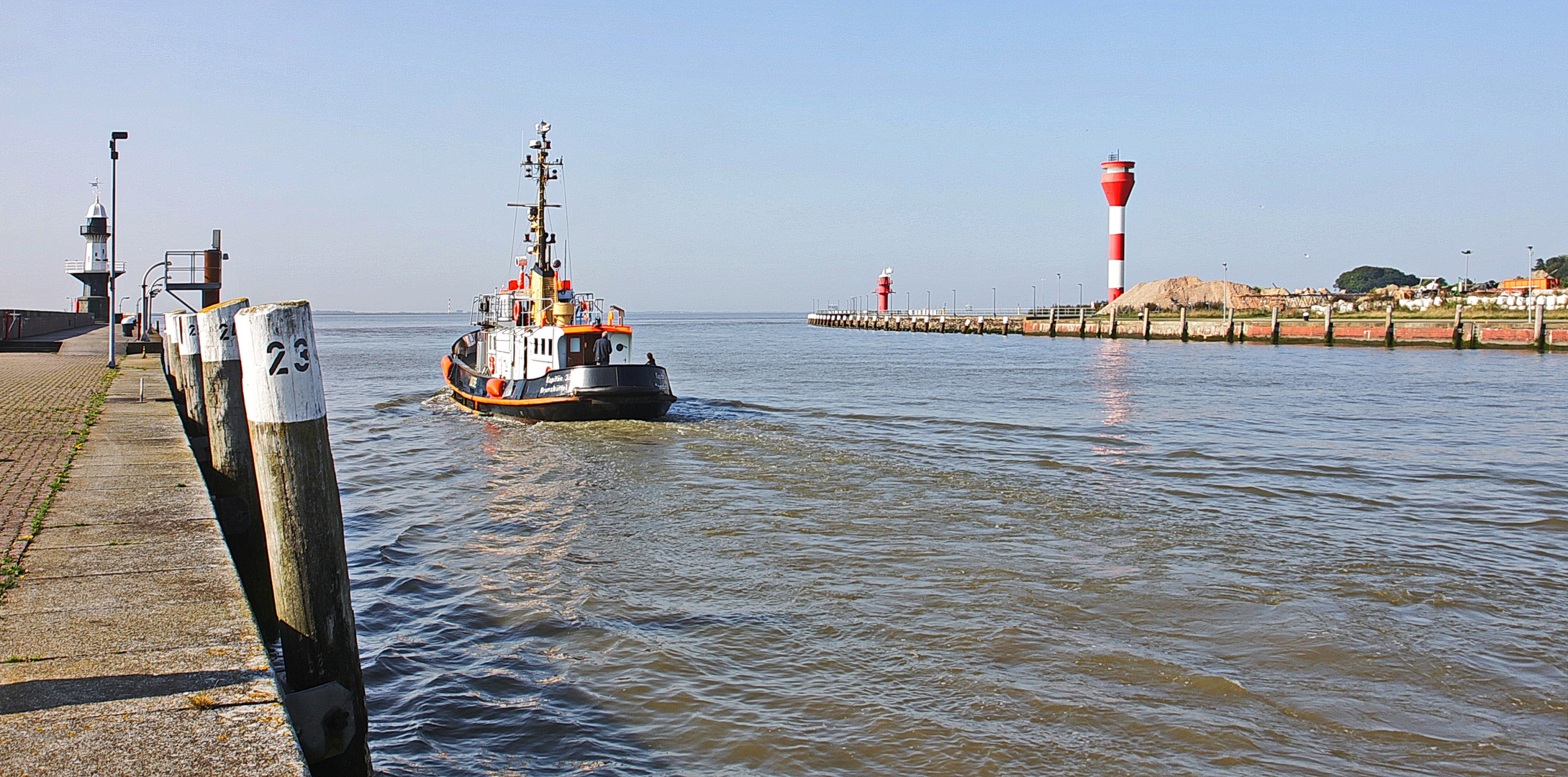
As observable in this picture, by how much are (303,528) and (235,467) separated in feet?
13.7

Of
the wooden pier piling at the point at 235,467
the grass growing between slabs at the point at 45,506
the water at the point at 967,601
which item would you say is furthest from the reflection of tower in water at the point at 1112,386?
the grass growing between slabs at the point at 45,506

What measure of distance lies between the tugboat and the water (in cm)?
175

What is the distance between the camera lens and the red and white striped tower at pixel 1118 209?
8000cm

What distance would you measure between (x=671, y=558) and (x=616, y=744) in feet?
14.3

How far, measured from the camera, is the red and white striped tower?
8000 cm

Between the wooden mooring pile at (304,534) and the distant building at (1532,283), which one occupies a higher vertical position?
the distant building at (1532,283)

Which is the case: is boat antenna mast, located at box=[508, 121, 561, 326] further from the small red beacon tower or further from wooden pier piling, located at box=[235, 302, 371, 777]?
the small red beacon tower

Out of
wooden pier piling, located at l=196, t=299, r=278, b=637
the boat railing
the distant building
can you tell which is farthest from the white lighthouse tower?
the distant building

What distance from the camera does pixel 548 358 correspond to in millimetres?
22953

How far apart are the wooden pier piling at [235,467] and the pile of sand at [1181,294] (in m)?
99.6

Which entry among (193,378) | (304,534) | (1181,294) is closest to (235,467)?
(304,534)

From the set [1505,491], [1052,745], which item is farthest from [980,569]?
[1505,491]

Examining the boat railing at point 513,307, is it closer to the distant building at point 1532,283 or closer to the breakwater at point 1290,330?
the breakwater at point 1290,330

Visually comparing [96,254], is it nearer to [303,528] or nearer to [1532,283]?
[303,528]
